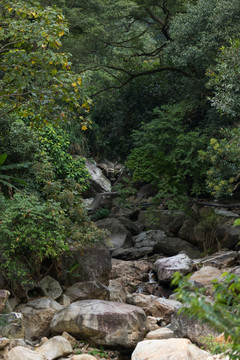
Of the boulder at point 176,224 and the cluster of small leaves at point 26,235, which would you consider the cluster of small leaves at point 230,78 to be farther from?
the boulder at point 176,224

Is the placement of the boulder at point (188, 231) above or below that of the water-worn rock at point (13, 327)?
above

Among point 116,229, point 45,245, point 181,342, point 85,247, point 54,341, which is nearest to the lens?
point 181,342

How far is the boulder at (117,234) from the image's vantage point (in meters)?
19.7

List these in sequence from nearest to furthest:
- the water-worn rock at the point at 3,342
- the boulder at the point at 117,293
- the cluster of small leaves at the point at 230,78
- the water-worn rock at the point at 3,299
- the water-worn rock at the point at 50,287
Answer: the water-worn rock at the point at 3,342 < the water-worn rock at the point at 3,299 < the water-worn rock at the point at 50,287 < the cluster of small leaves at the point at 230,78 < the boulder at the point at 117,293

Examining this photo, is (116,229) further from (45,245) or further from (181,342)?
(181,342)

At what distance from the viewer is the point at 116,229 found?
65.7 ft

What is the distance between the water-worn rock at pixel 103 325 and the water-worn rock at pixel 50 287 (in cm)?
136

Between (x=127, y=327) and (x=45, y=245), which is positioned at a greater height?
(x=45, y=245)

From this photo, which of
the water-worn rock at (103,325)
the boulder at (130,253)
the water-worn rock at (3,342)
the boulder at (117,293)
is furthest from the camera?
the boulder at (130,253)

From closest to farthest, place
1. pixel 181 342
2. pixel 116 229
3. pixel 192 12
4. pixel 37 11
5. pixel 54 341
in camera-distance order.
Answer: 1. pixel 181 342
2. pixel 54 341
3. pixel 37 11
4. pixel 192 12
5. pixel 116 229

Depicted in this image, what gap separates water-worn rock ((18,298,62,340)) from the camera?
34.5 feet

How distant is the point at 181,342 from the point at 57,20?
23.3 ft

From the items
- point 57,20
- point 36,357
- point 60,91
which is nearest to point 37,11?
point 57,20

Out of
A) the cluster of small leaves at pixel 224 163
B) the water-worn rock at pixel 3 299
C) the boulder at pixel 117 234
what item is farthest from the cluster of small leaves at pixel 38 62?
the boulder at pixel 117 234
